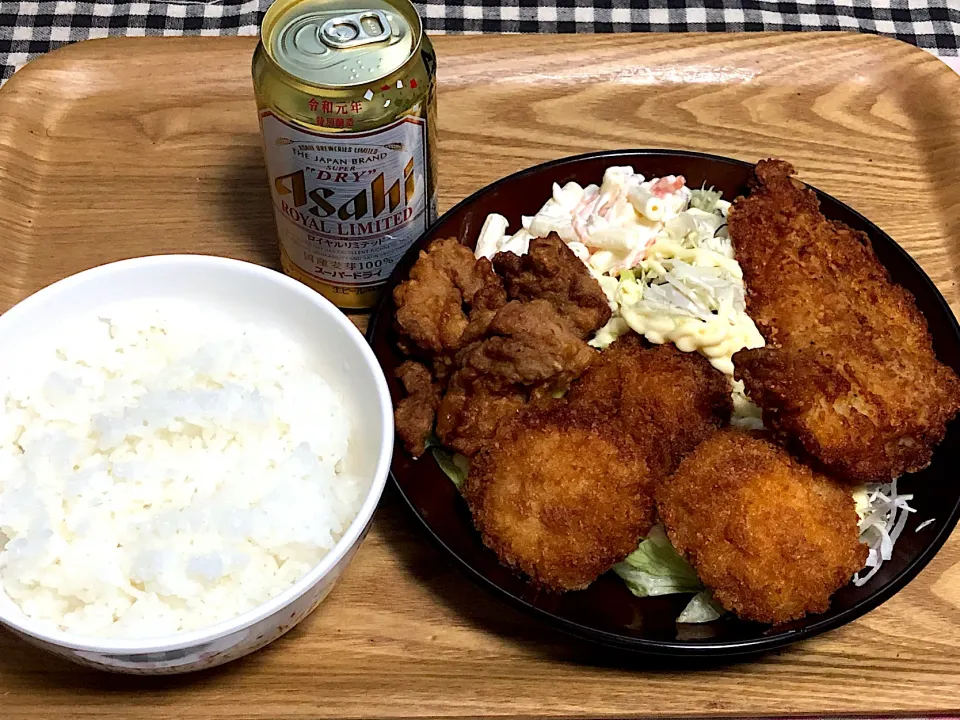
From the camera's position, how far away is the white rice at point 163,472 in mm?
1501

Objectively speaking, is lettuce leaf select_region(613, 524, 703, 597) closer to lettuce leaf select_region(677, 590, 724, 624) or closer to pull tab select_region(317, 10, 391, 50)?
lettuce leaf select_region(677, 590, 724, 624)

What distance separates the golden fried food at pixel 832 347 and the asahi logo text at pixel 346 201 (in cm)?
75

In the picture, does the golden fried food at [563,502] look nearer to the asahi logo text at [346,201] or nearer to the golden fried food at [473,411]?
the golden fried food at [473,411]

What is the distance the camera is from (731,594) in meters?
1.61

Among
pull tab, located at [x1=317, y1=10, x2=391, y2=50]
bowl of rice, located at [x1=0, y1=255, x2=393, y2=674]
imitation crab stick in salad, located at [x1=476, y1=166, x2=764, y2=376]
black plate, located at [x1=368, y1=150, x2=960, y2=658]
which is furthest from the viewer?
imitation crab stick in salad, located at [x1=476, y1=166, x2=764, y2=376]

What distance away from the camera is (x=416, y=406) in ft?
6.13

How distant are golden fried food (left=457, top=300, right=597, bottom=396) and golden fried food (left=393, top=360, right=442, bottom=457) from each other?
9 centimetres

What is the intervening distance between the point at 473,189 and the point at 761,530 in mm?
1201

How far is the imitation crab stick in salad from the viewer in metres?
1.98

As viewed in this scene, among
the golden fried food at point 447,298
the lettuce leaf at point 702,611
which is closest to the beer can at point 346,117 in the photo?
the golden fried food at point 447,298

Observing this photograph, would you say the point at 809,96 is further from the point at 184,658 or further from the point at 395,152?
the point at 184,658

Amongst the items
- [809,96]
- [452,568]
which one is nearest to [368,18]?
[452,568]

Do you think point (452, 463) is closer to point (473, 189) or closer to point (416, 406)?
point (416, 406)

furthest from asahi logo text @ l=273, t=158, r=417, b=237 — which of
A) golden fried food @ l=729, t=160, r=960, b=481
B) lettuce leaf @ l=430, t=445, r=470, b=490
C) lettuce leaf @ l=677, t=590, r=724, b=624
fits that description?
lettuce leaf @ l=677, t=590, r=724, b=624
